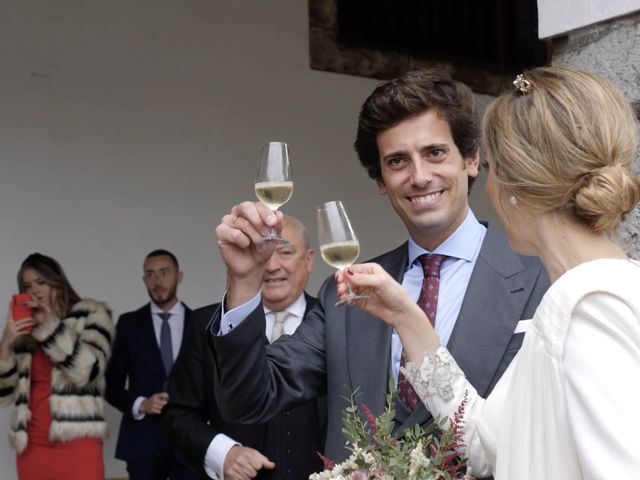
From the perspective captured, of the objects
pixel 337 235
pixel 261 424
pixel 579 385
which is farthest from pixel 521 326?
pixel 261 424

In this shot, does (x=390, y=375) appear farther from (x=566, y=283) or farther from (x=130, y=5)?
(x=130, y=5)

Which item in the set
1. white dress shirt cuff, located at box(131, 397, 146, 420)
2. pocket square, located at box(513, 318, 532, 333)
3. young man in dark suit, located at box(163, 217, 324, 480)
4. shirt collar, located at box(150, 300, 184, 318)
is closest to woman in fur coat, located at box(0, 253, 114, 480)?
white dress shirt cuff, located at box(131, 397, 146, 420)

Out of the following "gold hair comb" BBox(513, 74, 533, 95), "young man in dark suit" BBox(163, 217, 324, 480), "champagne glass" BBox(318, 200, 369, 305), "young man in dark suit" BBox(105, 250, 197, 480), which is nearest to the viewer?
"gold hair comb" BBox(513, 74, 533, 95)

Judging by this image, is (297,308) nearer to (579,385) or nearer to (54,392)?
(54,392)

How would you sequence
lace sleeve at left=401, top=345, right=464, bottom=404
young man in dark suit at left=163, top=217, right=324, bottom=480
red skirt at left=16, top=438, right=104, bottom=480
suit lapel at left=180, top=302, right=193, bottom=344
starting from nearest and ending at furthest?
lace sleeve at left=401, top=345, right=464, bottom=404 < young man in dark suit at left=163, top=217, right=324, bottom=480 < red skirt at left=16, top=438, right=104, bottom=480 < suit lapel at left=180, top=302, right=193, bottom=344

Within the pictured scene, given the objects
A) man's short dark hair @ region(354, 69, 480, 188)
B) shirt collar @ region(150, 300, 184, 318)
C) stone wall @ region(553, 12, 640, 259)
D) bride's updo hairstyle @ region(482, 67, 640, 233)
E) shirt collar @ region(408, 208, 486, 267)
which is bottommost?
shirt collar @ region(150, 300, 184, 318)

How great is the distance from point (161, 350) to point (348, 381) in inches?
181

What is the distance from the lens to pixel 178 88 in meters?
7.95

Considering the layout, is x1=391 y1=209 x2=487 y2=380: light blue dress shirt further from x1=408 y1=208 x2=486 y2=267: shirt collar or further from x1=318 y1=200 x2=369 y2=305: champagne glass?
x1=318 y1=200 x2=369 y2=305: champagne glass

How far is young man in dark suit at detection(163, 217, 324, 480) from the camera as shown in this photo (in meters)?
4.12

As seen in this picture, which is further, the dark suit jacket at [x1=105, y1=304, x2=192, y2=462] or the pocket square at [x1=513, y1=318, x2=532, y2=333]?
the dark suit jacket at [x1=105, y1=304, x2=192, y2=462]

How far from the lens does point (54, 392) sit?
6.35m

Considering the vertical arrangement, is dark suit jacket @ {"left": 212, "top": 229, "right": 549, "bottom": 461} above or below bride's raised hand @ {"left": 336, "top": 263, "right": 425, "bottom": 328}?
below

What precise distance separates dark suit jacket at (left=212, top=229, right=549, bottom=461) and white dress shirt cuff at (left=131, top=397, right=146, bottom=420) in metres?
4.21
